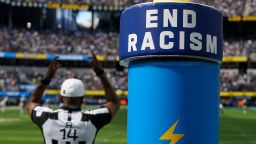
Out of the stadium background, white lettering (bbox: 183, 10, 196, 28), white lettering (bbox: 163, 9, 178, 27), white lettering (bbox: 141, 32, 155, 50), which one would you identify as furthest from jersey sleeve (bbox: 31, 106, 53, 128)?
the stadium background

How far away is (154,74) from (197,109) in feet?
1.34

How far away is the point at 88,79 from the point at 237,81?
17159 mm

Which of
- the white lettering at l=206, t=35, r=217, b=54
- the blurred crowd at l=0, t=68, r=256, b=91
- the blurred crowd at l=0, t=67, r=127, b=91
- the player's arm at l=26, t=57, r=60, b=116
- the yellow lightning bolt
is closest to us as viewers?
the yellow lightning bolt

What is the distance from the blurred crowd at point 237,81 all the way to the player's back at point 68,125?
45528mm

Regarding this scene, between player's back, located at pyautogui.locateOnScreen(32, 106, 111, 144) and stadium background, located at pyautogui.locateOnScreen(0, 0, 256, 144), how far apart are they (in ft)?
135

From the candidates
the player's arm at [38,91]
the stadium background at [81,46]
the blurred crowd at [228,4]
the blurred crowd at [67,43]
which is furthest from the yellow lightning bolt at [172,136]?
the blurred crowd at [228,4]

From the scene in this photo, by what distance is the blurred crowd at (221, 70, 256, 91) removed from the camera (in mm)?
47875

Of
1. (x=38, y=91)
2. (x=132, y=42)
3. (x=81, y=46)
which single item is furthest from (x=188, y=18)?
(x=81, y=46)

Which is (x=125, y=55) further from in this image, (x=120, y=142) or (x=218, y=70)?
(x=120, y=142)

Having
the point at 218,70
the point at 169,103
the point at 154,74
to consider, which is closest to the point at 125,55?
the point at 154,74

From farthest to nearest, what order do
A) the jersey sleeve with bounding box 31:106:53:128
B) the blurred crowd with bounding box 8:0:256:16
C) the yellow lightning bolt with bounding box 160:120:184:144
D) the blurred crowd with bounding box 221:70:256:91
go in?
the blurred crowd with bounding box 8:0:256:16 → the blurred crowd with bounding box 221:70:256:91 → the jersey sleeve with bounding box 31:106:53:128 → the yellow lightning bolt with bounding box 160:120:184:144

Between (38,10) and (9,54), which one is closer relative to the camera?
(9,54)

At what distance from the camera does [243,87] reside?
157ft

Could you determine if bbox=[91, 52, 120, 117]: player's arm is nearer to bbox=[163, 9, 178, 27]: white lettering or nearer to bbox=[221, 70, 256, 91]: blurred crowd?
bbox=[163, 9, 178, 27]: white lettering
